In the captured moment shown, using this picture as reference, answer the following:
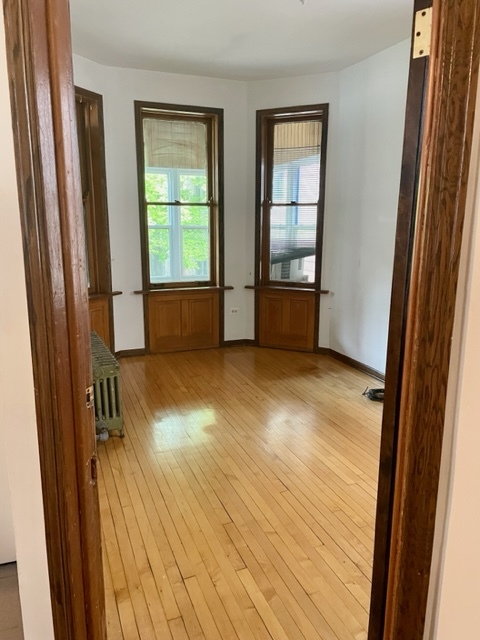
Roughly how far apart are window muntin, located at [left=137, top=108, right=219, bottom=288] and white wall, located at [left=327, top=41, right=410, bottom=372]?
147 centimetres

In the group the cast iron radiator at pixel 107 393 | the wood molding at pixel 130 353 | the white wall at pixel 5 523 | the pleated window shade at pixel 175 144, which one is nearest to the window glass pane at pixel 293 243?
the pleated window shade at pixel 175 144

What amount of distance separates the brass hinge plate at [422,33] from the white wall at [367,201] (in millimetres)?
3100

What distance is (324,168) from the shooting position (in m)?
4.86

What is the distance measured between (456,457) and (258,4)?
3388 mm

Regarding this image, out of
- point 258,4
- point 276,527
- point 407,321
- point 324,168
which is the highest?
point 258,4

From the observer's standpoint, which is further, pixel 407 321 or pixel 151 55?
pixel 151 55

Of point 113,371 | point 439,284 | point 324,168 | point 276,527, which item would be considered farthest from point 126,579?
point 324,168

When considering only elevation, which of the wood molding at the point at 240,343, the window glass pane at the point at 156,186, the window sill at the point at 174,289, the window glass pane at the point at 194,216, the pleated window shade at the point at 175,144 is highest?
the pleated window shade at the point at 175,144

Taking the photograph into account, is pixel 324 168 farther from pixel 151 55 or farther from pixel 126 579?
pixel 126 579

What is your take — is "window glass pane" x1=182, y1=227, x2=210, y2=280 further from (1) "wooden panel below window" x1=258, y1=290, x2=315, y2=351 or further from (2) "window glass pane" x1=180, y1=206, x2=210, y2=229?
(1) "wooden panel below window" x1=258, y1=290, x2=315, y2=351

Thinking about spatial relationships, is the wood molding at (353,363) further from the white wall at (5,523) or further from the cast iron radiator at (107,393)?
the white wall at (5,523)

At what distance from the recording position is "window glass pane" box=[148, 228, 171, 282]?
508 centimetres

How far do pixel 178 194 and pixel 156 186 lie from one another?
27 centimetres

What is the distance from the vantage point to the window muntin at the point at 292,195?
195 inches
